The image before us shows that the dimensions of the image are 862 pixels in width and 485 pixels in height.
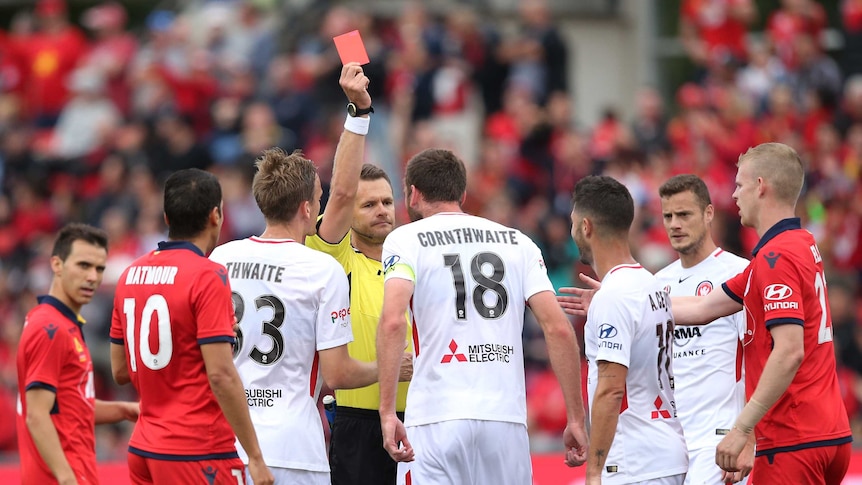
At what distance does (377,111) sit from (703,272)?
9.97 m

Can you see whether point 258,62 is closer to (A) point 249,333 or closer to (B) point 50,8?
(B) point 50,8

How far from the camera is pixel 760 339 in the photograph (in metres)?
7.36

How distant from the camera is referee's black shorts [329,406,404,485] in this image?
8141 mm

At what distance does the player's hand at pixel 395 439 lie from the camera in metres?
7.02

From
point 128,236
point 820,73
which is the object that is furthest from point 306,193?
point 820,73

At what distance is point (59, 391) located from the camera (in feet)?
27.4

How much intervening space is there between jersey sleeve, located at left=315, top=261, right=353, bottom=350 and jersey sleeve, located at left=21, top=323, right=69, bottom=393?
207 cm

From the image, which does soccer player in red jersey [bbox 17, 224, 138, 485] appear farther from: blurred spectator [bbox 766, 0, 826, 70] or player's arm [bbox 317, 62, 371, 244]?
blurred spectator [bbox 766, 0, 826, 70]

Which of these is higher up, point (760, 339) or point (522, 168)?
point (522, 168)

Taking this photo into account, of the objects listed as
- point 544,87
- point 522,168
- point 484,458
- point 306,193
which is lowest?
point 484,458

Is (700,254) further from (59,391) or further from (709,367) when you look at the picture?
(59,391)

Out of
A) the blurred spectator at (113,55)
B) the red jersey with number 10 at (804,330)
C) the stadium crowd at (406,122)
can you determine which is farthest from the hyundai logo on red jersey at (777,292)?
the blurred spectator at (113,55)

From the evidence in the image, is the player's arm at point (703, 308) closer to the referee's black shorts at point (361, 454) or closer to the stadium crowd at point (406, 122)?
the referee's black shorts at point (361, 454)

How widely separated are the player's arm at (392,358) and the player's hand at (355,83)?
51.6 inches
